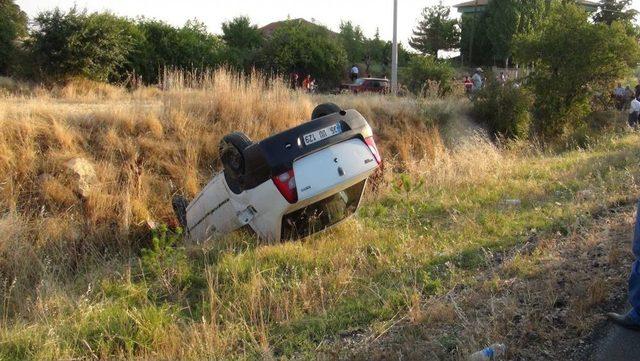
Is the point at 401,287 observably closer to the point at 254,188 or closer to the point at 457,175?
the point at 254,188

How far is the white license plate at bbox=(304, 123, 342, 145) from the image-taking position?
5.62 metres

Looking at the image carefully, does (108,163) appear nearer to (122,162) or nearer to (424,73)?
(122,162)

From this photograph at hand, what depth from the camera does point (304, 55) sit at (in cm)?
3341

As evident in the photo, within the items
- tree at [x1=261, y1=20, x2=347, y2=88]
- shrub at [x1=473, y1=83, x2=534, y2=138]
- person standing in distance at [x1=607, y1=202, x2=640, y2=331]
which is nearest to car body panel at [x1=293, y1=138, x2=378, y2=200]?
person standing in distance at [x1=607, y1=202, x2=640, y2=331]

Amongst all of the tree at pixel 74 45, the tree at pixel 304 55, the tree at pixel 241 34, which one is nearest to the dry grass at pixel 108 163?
the tree at pixel 74 45

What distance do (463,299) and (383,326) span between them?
0.64 m

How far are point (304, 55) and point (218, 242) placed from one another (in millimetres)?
28238

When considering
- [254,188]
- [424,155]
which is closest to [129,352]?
[254,188]

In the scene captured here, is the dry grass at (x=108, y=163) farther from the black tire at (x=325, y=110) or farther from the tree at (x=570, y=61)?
the tree at (x=570, y=61)

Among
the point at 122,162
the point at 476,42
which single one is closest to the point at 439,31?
the point at 476,42

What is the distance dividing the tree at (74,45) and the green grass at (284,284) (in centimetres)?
1338

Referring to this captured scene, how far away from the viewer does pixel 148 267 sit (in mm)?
5754

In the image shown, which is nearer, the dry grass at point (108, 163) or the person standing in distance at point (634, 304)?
the person standing in distance at point (634, 304)

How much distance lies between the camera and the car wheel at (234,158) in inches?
231
